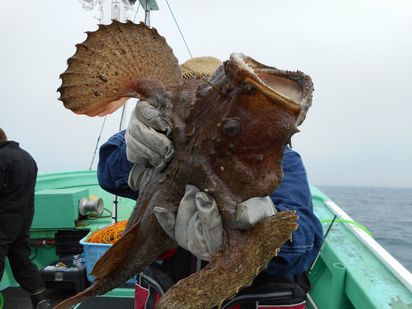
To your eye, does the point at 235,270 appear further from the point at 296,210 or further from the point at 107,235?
the point at 107,235

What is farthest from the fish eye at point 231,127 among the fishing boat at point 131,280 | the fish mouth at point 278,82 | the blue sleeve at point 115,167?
the fishing boat at point 131,280

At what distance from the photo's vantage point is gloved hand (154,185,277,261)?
1.36m

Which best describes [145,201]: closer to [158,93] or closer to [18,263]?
[158,93]

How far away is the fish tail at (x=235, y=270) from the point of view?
1275 millimetres

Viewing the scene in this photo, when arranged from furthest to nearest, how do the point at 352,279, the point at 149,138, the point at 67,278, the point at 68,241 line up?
the point at 68,241 → the point at 67,278 → the point at 352,279 → the point at 149,138

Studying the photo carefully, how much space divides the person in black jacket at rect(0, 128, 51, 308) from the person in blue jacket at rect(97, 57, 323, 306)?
348 cm

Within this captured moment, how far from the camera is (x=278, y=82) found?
1.39 meters

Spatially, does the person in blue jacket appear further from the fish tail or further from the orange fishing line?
the orange fishing line

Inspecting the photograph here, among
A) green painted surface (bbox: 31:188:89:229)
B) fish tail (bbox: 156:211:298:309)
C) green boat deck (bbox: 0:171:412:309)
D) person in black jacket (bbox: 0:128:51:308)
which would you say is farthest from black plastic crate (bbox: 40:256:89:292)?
fish tail (bbox: 156:211:298:309)

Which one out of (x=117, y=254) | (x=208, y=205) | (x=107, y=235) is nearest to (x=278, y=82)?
(x=208, y=205)

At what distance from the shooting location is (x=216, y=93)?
1.41m

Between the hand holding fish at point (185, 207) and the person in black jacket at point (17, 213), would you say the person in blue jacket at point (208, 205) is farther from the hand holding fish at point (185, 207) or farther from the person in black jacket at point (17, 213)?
the person in black jacket at point (17, 213)

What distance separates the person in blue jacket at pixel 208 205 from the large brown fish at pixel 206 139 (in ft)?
0.14

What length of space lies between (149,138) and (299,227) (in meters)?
0.90
